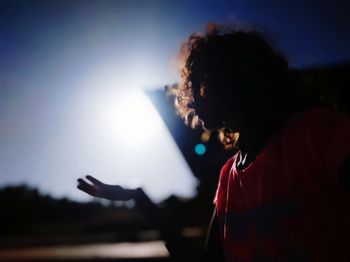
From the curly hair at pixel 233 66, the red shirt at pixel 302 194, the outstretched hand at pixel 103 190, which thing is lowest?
the red shirt at pixel 302 194

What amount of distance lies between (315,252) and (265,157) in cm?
A: 30

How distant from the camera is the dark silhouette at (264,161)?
1.19 meters

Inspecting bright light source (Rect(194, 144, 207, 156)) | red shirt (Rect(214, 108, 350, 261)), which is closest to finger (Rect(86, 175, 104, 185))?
red shirt (Rect(214, 108, 350, 261))

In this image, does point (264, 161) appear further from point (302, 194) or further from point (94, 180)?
point (94, 180)

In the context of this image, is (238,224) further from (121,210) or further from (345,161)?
(121,210)

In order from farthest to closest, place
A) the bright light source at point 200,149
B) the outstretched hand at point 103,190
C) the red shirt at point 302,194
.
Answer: the bright light source at point 200,149, the outstretched hand at point 103,190, the red shirt at point 302,194

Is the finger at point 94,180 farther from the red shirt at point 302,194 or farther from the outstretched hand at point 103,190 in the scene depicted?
the red shirt at point 302,194

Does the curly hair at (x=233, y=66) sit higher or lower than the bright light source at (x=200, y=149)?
higher

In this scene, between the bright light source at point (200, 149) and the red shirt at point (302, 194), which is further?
the bright light source at point (200, 149)

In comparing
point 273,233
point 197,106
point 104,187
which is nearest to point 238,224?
point 273,233

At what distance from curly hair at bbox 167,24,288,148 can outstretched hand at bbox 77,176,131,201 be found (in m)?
0.41

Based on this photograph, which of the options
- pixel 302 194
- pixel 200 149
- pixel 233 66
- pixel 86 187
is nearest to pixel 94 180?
pixel 86 187

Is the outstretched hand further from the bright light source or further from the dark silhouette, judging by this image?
the bright light source

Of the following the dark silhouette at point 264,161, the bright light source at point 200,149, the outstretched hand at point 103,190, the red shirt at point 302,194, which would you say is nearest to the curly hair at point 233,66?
the dark silhouette at point 264,161
